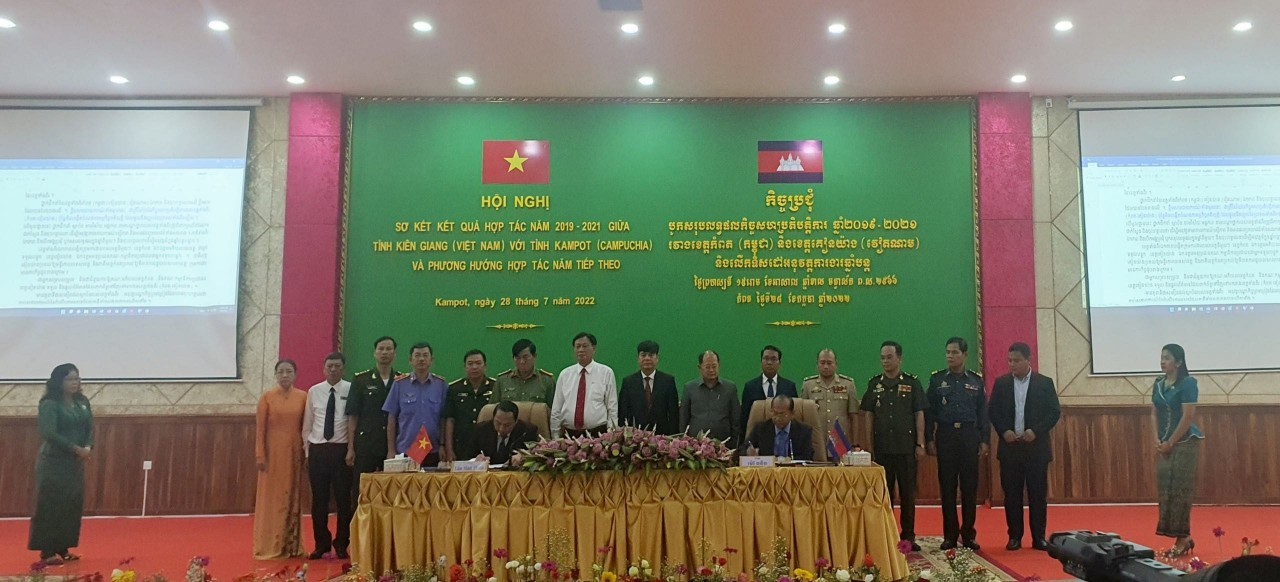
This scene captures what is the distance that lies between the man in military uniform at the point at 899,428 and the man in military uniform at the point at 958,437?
16 centimetres

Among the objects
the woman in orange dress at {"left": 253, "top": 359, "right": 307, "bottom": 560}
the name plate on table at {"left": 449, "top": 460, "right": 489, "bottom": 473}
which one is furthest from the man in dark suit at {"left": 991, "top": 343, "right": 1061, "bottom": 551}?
the woman in orange dress at {"left": 253, "top": 359, "right": 307, "bottom": 560}

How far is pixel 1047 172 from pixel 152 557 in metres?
7.73

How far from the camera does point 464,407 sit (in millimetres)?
5637

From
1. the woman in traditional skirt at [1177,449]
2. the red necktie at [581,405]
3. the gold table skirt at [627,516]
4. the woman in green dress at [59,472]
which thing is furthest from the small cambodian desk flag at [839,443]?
the woman in green dress at [59,472]

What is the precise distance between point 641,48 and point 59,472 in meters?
5.03

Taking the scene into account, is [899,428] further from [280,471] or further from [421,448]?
[280,471]

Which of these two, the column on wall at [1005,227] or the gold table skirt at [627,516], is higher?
the column on wall at [1005,227]

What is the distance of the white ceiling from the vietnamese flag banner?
0.51 metres

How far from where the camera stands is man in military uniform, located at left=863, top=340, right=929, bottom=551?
539 cm

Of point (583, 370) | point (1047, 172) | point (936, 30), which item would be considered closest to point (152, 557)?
point (583, 370)

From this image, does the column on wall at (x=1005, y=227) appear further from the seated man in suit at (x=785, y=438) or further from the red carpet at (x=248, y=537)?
the seated man in suit at (x=785, y=438)

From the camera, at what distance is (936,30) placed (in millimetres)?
6188

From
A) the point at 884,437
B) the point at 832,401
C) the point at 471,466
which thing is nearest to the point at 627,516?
the point at 471,466

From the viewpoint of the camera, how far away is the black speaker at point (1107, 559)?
1.23 m
